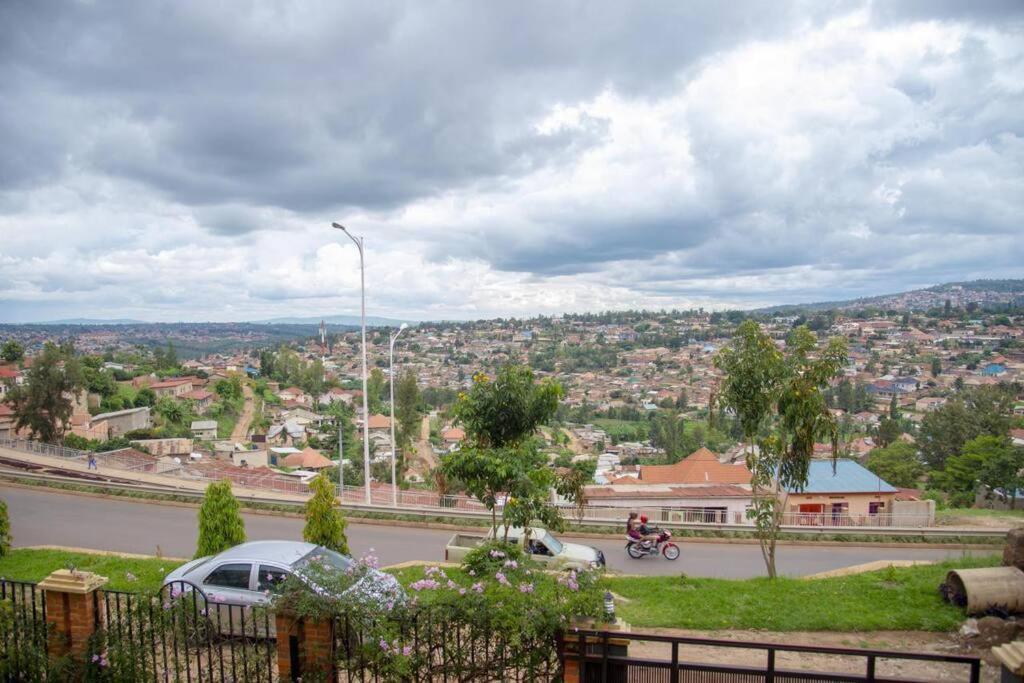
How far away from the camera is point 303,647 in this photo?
528 cm

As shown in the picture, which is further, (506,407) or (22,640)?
(506,407)

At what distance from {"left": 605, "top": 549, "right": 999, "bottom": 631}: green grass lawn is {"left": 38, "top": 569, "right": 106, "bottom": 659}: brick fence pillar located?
5.50 meters

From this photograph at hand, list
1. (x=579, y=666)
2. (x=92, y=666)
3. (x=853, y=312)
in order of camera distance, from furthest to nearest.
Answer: (x=853, y=312) < (x=92, y=666) < (x=579, y=666)

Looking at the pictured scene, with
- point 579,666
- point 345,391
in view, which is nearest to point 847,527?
point 579,666

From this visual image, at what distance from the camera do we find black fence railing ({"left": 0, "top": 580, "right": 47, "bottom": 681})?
5.75m

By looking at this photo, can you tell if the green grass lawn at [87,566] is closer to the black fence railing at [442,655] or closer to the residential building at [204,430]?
the black fence railing at [442,655]

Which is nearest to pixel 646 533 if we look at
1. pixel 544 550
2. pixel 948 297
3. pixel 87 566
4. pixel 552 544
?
pixel 552 544

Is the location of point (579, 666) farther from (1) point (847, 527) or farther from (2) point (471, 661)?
(1) point (847, 527)

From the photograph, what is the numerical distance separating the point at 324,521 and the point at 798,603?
7366 mm

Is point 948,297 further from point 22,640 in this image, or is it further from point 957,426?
point 22,640

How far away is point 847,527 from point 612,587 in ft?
26.4

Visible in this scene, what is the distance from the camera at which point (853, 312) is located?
162875 millimetres

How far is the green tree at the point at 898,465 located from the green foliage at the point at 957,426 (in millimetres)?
1794

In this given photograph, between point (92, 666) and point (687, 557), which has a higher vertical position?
point (92, 666)
